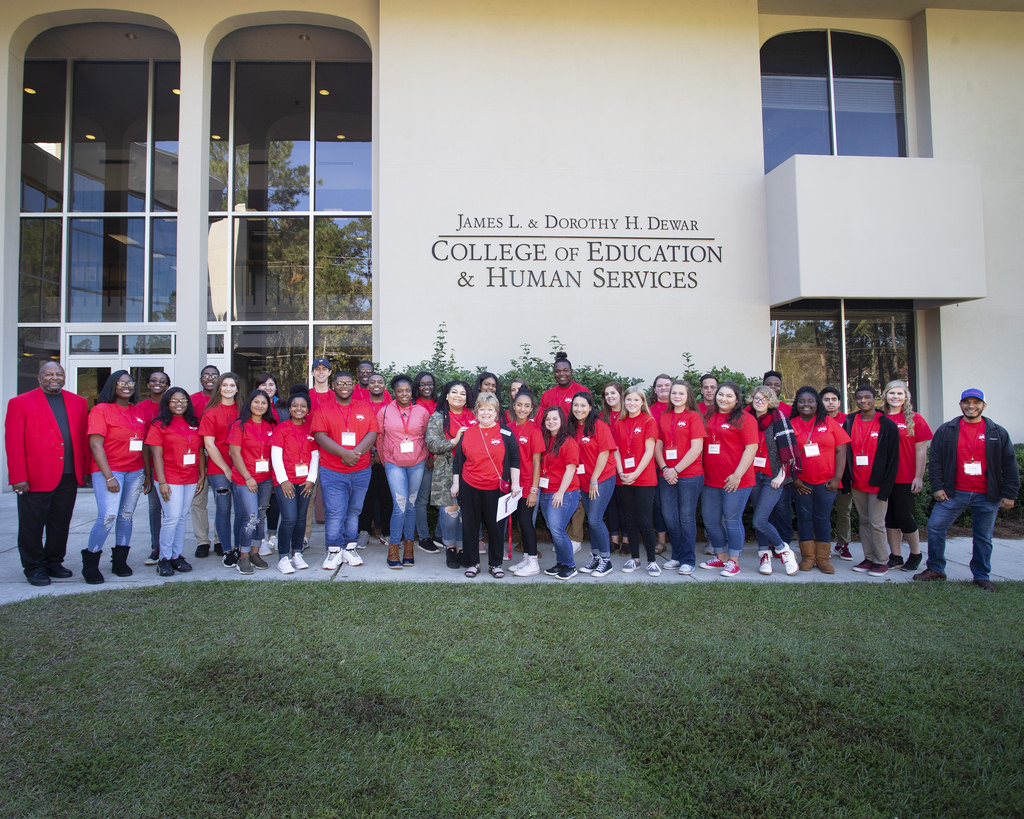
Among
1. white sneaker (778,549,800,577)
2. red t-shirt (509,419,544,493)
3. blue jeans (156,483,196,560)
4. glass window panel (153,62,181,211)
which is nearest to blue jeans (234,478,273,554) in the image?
blue jeans (156,483,196,560)

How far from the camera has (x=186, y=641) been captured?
425 centimetres

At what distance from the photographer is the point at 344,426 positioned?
6281 millimetres

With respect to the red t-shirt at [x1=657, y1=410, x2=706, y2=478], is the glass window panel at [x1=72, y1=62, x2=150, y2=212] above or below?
above

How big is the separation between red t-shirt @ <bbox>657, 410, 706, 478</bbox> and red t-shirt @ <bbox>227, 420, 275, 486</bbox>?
4.05m

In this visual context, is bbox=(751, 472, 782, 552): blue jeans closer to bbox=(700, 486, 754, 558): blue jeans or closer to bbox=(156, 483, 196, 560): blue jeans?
bbox=(700, 486, 754, 558): blue jeans

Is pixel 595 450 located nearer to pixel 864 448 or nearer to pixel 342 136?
pixel 864 448

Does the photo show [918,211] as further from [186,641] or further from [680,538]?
[186,641]

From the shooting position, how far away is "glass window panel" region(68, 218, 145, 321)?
38.1 feet

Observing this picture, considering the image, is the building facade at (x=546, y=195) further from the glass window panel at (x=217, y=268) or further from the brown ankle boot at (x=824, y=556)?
the brown ankle boot at (x=824, y=556)

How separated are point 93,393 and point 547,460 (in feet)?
Result: 31.7

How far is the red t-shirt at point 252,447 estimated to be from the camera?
19.5 feet

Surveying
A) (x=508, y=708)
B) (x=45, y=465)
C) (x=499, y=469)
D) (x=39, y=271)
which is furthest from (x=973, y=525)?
(x=39, y=271)

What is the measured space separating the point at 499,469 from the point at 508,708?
276 centimetres

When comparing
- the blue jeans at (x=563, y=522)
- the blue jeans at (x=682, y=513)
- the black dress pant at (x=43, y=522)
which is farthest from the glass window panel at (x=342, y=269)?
the blue jeans at (x=682, y=513)
